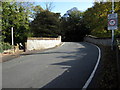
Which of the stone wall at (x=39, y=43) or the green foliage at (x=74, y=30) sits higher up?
the green foliage at (x=74, y=30)

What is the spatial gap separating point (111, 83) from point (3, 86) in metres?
4.16

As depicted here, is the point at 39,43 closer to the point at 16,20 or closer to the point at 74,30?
the point at 16,20

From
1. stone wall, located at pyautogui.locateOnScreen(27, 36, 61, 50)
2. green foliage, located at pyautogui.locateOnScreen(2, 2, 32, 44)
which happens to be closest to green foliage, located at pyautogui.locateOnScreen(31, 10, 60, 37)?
green foliage, located at pyautogui.locateOnScreen(2, 2, 32, 44)

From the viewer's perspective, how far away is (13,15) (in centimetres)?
2083

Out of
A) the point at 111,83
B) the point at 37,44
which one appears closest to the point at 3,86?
the point at 111,83

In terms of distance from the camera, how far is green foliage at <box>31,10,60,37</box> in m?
27.9

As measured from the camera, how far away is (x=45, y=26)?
27.9 metres

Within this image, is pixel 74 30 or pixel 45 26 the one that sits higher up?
pixel 45 26

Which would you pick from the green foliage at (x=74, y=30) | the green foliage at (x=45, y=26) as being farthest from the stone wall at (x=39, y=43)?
the green foliage at (x=74, y=30)

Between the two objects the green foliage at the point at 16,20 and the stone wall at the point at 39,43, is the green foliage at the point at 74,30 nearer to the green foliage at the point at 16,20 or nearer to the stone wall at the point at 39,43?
the stone wall at the point at 39,43

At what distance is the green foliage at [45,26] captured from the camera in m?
27.9

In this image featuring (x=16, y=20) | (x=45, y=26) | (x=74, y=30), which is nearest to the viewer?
(x=16, y=20)

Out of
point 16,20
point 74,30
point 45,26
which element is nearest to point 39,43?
point 16,20

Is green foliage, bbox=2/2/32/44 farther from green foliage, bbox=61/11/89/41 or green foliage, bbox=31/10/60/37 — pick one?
green foliage, bbox=61/11/89/41
